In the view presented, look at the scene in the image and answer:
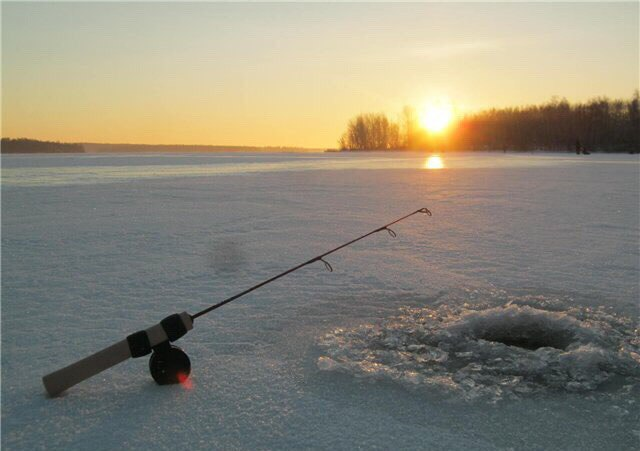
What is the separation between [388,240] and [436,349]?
2.69 m

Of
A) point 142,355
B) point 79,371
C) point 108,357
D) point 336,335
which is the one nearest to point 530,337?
point 336,335

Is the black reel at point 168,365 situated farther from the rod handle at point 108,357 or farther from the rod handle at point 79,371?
the rod handle at point 79,371

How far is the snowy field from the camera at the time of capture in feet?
6.05

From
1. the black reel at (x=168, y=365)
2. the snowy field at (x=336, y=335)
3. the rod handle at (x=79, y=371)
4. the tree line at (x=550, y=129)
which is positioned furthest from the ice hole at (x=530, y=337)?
the tree line at (x=550, y=129)

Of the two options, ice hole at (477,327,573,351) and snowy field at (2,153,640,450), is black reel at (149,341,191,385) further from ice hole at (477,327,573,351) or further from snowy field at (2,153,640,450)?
ice hole at (477,327,573,351)

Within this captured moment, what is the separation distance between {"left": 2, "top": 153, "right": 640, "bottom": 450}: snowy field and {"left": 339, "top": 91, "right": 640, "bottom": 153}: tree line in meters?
58.3

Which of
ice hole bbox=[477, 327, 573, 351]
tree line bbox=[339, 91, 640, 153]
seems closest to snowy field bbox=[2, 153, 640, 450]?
ice hole bbox=[477, 327, 573, 351]

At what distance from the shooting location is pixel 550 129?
6944 centimetres

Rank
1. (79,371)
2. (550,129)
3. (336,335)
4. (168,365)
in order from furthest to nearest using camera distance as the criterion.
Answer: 1. (550,129)
2. (336,335)
3. (168,365)
4. (79,371)

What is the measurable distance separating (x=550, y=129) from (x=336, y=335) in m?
76.4

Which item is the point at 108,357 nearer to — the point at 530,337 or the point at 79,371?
the point at 79,371

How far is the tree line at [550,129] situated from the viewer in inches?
2479

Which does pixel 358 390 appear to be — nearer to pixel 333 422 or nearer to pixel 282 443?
pixel 333 422

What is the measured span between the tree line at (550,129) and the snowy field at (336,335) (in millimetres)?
58337
